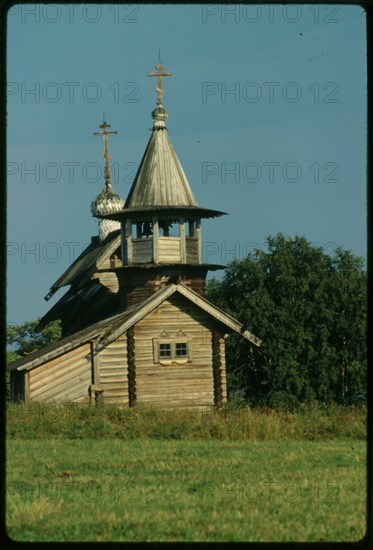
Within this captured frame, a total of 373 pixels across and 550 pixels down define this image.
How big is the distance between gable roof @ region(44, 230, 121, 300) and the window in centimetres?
887

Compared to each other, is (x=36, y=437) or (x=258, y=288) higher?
(x=258, y=288)

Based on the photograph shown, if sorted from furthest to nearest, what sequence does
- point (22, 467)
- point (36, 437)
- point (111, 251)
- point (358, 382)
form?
point (111, 251)
point (358, 382)
point (36, 437)
point (22, 467)

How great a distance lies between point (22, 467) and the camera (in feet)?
39.2

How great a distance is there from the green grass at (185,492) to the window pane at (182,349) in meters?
17.6

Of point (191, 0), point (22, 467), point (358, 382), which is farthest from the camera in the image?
point (358, 382)

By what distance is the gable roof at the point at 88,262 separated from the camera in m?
40.8

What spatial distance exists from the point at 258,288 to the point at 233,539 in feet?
103

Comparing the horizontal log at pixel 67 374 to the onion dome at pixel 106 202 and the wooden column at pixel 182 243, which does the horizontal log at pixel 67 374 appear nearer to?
the wooden column at pixel 182 243

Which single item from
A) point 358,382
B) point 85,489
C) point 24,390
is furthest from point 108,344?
point 85,489

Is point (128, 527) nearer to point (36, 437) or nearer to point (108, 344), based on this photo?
point (36, 437)

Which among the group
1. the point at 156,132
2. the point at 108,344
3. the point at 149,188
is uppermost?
the point at 156,132

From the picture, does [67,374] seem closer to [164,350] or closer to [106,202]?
[164,350]

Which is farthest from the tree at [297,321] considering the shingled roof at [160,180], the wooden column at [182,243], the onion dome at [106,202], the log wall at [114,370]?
the onion dome at [106,202]

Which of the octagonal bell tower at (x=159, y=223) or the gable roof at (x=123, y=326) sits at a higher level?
the octagonal bell tower at (x=159, y=223)
